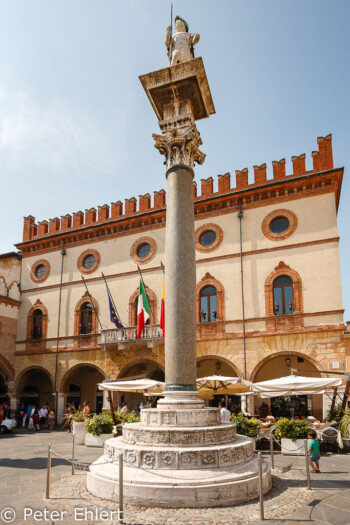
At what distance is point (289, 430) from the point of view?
11.4m

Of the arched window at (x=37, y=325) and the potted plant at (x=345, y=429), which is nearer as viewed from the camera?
the potted plant at (x=345, y=429)

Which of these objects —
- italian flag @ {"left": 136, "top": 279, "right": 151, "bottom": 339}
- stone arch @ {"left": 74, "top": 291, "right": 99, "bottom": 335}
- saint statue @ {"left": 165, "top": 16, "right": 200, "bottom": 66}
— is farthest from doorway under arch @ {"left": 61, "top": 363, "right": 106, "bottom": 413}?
saint statue @ {"left": 165, "top": 16, "right": 200, "bottom": 66}

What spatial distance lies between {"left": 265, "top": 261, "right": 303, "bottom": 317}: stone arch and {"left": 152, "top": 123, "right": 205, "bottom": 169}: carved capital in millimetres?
9861

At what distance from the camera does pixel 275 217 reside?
18.8m

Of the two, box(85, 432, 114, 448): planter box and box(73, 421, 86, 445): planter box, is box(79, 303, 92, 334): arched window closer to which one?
box(73, 421, 86, 445): planter box

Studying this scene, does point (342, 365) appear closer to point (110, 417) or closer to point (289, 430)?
point (289, 430)

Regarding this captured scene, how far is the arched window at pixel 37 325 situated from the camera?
24.3 metres

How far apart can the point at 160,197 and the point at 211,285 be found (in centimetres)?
554

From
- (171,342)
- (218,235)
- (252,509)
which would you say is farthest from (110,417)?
(218,235)

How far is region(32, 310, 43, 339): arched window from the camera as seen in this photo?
2430 cm

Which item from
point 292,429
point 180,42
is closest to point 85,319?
point 292,429

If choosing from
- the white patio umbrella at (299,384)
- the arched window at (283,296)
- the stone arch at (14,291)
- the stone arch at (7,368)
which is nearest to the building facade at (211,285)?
the arched window at (283,296)

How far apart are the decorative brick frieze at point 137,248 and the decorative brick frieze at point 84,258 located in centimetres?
218

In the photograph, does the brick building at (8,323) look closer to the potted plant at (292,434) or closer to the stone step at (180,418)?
the potted plant at (292,434)
